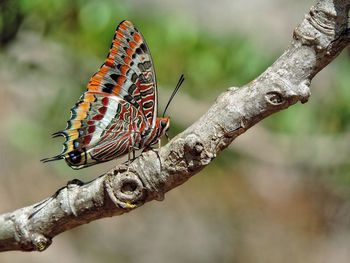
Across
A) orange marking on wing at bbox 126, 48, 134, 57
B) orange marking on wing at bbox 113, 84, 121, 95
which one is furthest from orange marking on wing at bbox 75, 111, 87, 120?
orange marking on wing at bbox 126, 48, 134, 57

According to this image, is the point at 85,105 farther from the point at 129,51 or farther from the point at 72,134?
the point at 129,51

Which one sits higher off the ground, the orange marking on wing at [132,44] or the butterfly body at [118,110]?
the orange marking on wing at [132,44]

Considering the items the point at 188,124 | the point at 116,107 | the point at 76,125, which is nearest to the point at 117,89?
the point at 116,107

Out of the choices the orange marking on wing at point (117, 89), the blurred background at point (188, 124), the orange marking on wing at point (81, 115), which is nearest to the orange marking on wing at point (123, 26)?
the orange marking on wing at point (117, 89)

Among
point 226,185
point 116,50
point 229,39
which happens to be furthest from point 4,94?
point 116,50

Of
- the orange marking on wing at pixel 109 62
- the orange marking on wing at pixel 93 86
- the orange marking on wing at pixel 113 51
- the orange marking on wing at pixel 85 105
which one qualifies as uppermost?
the orange marking on wing at pixel 113 51

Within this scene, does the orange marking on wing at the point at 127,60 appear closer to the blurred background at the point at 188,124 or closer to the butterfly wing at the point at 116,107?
the butterfly wing at the point at 116,107

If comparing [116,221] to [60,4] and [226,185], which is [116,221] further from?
[60,4]
